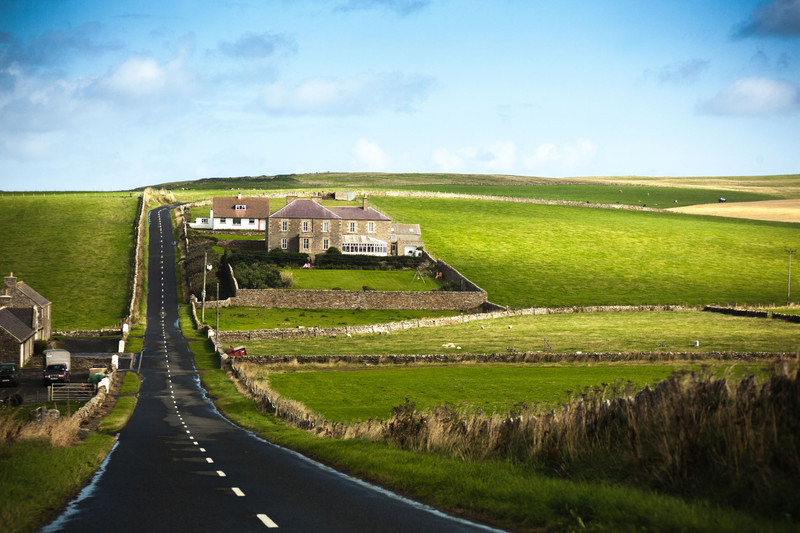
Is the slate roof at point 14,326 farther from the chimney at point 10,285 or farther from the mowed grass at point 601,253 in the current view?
the mowed grass at point 601,253

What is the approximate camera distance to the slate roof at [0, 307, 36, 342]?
67.4 metres

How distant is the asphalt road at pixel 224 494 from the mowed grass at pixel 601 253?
68.8 m

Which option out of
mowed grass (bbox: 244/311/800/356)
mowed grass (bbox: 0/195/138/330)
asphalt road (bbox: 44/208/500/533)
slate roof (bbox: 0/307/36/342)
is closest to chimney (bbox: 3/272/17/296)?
slate roof (bbox: 0/307/36/342)

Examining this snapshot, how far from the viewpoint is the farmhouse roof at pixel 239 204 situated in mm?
143750

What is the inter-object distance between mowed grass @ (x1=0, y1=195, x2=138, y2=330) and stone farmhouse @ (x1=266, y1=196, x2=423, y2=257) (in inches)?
847

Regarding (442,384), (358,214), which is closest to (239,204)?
(358,214)

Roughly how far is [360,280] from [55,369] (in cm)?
4698

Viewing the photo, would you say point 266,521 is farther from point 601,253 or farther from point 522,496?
point 601,253

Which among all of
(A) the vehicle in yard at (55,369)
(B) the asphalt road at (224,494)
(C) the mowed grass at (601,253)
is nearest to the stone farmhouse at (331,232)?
(C) the mowed grass at (601,253)

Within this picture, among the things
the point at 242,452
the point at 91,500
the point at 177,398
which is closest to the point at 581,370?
the point at 177,398

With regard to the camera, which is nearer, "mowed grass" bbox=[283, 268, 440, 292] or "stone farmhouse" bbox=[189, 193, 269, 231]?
"mowed grass" bbox=[283, 268, 440, 292]

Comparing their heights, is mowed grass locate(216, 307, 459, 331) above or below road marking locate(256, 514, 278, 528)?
below

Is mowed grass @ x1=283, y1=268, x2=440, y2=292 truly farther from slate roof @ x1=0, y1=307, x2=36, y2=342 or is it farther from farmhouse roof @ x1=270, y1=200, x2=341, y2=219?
slate roof @ x1=0, y1=307, x2=36, y2=342

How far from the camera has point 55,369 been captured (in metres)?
60.4
